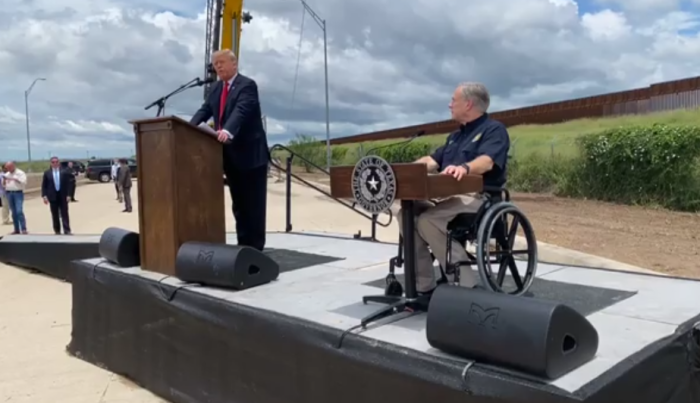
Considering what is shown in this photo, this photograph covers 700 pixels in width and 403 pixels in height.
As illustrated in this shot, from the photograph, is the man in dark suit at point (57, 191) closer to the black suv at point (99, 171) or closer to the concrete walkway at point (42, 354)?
the concrete walkway at point (42, 354)

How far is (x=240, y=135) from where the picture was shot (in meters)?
4.43

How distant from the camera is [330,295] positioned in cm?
358

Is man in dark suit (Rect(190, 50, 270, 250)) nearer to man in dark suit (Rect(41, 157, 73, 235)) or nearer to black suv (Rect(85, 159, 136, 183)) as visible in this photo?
man in dark suit (Rect(41, 157, 73, 235))

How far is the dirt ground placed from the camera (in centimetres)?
852

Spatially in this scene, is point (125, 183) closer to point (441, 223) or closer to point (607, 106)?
point (441, 223)

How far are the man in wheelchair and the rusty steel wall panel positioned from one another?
16720 mm

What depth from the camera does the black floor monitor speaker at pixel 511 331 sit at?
83.4 inches

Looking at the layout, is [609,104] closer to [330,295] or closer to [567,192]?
[567,192]

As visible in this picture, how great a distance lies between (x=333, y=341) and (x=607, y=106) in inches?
1200

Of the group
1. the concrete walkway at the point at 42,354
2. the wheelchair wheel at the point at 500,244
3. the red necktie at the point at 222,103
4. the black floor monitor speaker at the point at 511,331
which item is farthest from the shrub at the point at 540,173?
the black floor monitor speaker at the point at 511,331

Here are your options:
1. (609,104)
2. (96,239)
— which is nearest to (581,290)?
(96,239)

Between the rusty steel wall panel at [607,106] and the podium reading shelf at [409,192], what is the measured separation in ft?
55.8

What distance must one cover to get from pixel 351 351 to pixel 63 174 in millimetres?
11122

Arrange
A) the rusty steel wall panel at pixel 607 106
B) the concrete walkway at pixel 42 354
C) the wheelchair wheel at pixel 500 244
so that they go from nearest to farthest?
the wheelchair wheel at pixel 500 244
the concrete walkway at pixel 42 354
the rusty steel wall panel at pixel 607 106
